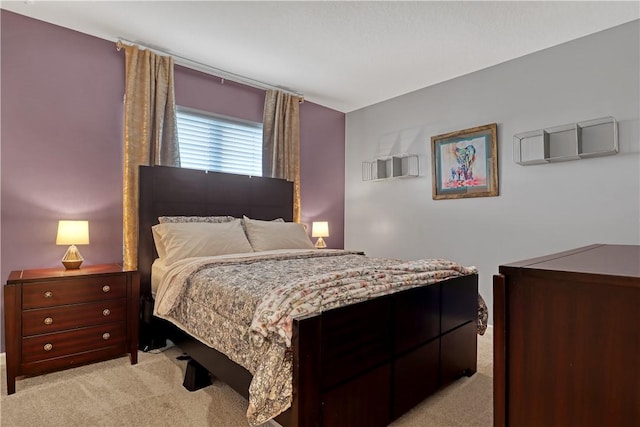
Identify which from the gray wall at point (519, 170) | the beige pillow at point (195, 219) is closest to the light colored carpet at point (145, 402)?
the beige pillow at point (195, 219)

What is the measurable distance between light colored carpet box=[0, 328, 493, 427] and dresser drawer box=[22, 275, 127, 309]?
0.50m

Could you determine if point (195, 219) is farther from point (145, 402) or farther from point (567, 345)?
point (567, 345)

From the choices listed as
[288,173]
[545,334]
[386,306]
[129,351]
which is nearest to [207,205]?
[288,173]

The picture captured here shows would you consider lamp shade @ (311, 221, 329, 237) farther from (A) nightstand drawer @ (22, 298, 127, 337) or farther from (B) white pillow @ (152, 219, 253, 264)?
(A) nightstand drawer @ (22, 298, 127, 337)

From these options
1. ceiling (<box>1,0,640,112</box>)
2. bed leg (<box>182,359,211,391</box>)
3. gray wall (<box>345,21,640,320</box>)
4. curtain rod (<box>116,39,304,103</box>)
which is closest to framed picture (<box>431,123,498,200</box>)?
gray wall (<box>345,21,640,320</box>)

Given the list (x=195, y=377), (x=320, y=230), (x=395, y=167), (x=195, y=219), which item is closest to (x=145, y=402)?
(x=195, y=377)

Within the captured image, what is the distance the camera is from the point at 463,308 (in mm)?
2297

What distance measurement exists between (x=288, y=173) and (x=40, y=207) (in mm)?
2344

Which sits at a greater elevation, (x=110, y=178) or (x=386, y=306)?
(x=110, y=178)

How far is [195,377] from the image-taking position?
217 cm

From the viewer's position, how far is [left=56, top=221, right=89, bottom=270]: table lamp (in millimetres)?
2553

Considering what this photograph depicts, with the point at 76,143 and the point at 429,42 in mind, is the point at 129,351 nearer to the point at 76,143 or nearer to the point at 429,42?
the point at 76,143

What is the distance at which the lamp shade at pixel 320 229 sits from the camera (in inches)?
170

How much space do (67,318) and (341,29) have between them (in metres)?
2.92
